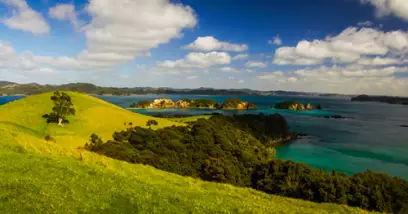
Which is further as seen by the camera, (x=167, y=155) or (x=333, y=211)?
(x=167, y=155)

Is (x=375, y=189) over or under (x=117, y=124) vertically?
under

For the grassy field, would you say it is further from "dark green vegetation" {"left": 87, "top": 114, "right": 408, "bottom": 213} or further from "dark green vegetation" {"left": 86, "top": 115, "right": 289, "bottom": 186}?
"dark green vegetation" {"left": 86, "top": 115, "right": 289, "bottom": 186}

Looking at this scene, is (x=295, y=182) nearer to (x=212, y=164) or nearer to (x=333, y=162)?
(x=212, y=164)

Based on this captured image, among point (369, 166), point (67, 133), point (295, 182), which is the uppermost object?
point (67, 133)

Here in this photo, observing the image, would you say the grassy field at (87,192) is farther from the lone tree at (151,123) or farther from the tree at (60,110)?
the lone tree at (151,123)

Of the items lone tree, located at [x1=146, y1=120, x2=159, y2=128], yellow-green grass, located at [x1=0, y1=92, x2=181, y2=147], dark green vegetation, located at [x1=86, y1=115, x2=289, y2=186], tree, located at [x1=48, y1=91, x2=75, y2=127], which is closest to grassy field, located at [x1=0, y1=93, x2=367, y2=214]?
dark green vegetation, located at [x1=86, y1=115, x2=289, y2=186]

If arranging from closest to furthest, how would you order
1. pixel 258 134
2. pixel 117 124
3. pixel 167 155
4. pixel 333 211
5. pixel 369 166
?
pixel 333 211, pixel 167 155, pixel 117 124, pixel 369 166, pixel 258 134

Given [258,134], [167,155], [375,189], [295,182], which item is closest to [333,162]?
[258,134]

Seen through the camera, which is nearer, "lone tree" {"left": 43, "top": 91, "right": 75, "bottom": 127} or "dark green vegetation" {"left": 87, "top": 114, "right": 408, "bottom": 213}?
"dark green vegetation" {"left": 87, "top": 114, "right": 408, "bottom": 213}
